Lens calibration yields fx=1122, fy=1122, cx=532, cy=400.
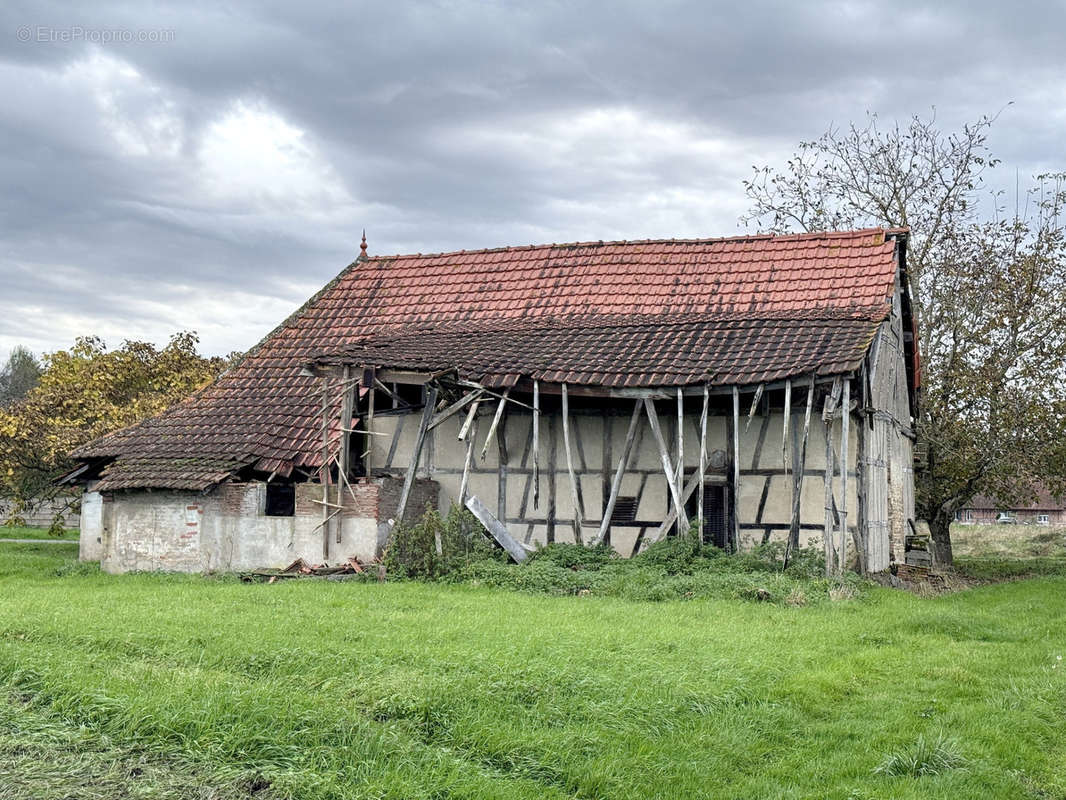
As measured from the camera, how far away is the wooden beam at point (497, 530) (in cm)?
1845

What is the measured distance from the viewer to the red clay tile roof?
68.3 feet

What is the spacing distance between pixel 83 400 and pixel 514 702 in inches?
949

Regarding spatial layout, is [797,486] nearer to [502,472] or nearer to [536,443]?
[536,443]

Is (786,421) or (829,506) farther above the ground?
(786,421)

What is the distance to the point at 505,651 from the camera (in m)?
9.93

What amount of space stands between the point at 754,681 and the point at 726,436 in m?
9.73

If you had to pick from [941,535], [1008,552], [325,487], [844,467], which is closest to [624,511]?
[844,467]

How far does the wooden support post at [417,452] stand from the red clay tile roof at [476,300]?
2.03m

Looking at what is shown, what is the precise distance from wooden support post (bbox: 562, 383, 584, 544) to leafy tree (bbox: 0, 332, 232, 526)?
43.5 feet

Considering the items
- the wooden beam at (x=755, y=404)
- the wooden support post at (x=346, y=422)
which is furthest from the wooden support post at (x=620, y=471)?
the wooden support post at (x=346, y=422)

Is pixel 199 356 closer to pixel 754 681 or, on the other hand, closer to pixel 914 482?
pixel 914 482

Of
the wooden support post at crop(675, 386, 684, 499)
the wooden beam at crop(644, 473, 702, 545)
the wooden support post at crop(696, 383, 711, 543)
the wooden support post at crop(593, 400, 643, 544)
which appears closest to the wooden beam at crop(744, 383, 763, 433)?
the wooden support post at crop(696, 383, 711, 543)

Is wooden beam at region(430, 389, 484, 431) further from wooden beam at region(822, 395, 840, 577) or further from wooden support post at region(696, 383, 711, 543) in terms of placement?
wooden beam at region(822, 395, 840, 577)

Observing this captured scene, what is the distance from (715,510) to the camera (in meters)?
18.9
